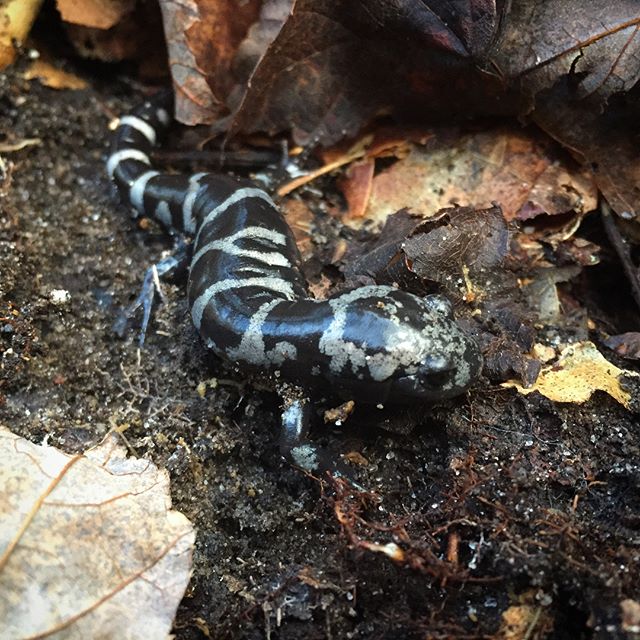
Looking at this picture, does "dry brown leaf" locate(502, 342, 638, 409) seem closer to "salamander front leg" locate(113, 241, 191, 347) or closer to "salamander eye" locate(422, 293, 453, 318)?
"salamander eye" locate(422, 293, 453, 318)

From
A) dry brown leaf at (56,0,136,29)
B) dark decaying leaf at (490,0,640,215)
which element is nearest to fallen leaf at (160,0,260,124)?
dry brown leaf at (56,0,136,29)

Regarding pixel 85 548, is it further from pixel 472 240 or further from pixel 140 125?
pixel 140 125

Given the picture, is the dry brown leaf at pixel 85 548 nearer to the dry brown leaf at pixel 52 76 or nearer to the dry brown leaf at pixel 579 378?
the dry brown leaf at pixel 579 378

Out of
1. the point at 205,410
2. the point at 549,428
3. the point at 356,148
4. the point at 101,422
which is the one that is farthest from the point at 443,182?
the point at 101,422

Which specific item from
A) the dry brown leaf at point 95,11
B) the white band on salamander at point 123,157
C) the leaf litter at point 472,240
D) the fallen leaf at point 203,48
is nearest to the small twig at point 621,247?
the leaf litter at point 472,240

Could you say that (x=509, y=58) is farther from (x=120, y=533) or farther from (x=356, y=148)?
(x=120, y=533)
